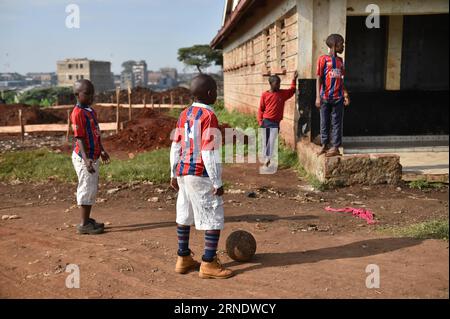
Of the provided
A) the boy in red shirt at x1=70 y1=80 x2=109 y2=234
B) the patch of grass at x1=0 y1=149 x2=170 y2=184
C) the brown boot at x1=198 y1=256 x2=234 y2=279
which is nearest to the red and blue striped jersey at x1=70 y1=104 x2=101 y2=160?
the boy in red shirt at x1=70 y1=80 x2=109 y2=234

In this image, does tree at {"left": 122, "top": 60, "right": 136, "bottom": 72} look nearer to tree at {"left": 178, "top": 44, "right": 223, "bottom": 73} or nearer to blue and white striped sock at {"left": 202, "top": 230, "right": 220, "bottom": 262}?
tree at {"left": 178, "top": 44, "right": 223, "bottom": 73}

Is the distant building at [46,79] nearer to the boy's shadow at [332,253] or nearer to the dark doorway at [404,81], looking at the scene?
the dark doorway at [404,81]

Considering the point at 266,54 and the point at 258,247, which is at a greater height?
the point at 266,54

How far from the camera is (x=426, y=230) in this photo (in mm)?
4711

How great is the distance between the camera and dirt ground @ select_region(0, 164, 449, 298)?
11.6ft

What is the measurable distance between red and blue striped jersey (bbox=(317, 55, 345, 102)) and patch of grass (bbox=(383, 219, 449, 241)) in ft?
8.58

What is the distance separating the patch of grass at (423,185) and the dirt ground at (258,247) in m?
0.14

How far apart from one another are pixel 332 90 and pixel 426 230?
290 cm

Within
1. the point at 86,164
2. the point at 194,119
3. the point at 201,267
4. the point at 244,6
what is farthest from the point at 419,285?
the point at 244,6

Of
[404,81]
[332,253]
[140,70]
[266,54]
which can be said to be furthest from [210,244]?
[140,70]

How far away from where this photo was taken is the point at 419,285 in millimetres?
3387

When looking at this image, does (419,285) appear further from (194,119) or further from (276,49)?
(276,49)

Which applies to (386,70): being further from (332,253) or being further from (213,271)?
(213,271)
